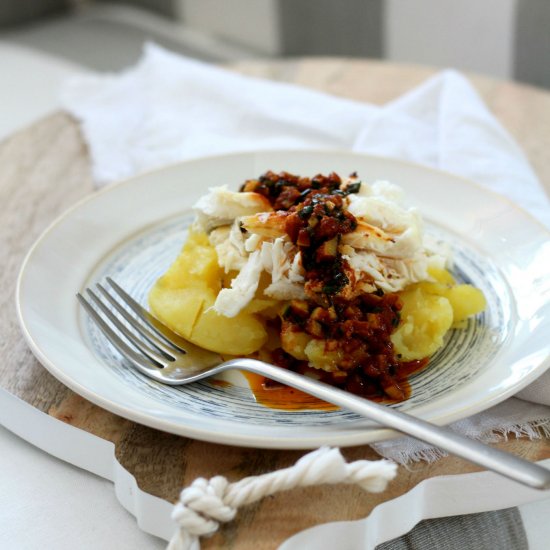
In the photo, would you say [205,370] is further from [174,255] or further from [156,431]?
[174,255]

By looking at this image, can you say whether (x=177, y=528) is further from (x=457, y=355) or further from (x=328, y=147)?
(x=328, y=147)

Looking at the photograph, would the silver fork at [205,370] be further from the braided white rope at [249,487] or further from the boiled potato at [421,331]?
the boiled potato at [421,331]

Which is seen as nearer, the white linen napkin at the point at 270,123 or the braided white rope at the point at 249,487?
the braided white rope at the point at 249,487

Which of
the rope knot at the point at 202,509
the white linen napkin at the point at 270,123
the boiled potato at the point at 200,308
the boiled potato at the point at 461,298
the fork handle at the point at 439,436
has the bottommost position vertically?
the white linen napkin at the point at 270,123

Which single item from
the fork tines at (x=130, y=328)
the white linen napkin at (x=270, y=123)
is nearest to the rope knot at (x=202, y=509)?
the fork tines at (x=130, y=328)

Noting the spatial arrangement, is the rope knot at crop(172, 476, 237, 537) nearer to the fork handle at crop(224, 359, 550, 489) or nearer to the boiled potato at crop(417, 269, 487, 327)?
the fork handle at crop(224, 359, 550, 489)

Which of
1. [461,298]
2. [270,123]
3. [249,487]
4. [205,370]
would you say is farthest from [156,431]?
[270,123]

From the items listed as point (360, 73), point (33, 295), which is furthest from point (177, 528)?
point (360, 73)
